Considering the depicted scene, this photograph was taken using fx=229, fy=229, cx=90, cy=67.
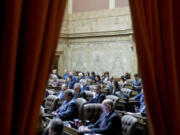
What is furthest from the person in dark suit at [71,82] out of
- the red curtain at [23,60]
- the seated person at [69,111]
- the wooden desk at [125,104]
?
the red curtain at [23,60]

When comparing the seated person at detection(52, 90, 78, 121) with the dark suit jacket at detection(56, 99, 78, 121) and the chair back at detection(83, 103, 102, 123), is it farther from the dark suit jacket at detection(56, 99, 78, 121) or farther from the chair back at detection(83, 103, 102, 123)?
the chair back at detection(83, 103, 102, 123)

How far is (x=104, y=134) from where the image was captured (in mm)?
3666

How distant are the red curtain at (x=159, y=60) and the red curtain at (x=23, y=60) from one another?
0.88 metres

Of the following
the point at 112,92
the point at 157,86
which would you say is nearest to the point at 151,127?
the point at 157,86

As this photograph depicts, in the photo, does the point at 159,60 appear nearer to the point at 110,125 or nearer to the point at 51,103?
the point at 110,125

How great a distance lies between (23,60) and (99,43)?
1371 centimetres

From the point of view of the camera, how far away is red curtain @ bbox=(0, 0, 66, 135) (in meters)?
1.31

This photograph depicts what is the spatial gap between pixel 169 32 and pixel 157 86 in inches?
20.9

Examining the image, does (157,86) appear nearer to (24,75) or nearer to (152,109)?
(152,109)

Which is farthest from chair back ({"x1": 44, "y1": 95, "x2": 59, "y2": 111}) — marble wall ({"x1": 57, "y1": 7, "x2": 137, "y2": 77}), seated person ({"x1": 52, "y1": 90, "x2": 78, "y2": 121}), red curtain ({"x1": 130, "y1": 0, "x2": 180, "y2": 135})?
→ marble wall ({"x1": 57, "y1": 7, "x2": 137, "y2": 77})

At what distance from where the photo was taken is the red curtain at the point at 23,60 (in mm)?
1308

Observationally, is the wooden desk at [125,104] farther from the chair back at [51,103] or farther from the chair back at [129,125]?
the chair back at [129,125]

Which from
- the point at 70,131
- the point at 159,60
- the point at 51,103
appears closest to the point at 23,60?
the point at 159,60

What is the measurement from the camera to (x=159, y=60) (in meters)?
2.13
